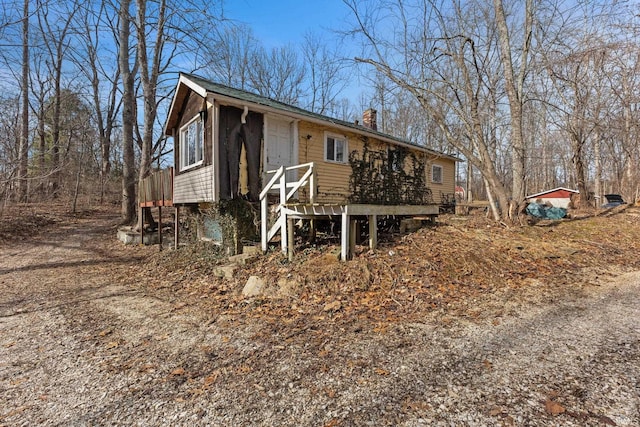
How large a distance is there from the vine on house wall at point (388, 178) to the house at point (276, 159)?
4 centimetres

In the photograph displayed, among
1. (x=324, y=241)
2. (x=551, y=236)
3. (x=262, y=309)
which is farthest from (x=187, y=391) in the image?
(x=551, y=236)

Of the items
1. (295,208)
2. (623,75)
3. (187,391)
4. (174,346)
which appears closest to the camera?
(187,391)

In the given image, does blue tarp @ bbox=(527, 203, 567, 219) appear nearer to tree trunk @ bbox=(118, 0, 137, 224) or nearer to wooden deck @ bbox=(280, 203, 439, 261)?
wooden deck @ bbox=(280, 203, 439, 261)

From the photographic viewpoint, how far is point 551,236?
8.12 m

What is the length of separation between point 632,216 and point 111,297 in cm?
1749

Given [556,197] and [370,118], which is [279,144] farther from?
[556,197]

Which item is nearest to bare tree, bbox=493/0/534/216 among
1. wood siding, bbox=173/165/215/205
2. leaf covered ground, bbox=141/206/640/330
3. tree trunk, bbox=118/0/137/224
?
leaf covered ground, bbox=141/206/640/330

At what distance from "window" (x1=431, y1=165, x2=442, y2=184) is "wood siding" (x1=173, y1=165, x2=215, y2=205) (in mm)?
11205

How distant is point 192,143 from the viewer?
10.2 metres

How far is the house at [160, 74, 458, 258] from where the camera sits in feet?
23.8

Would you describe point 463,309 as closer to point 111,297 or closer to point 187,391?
point 187,391

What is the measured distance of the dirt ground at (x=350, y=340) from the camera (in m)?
2.48

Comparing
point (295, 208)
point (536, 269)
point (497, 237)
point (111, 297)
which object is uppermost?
point (295, 208)

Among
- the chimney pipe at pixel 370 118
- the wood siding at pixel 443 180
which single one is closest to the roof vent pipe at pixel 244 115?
the chimney pipe at pixel 370 118
